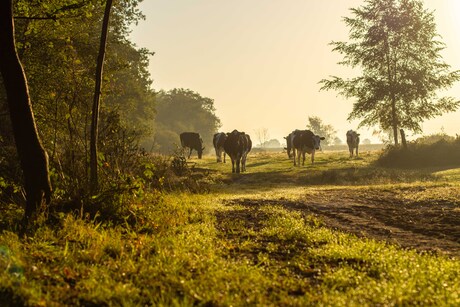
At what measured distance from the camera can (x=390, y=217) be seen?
9.93 metres

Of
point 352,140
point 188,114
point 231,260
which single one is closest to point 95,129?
point 231,260

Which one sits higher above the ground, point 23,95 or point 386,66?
point 386,66

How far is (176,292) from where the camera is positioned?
4504mm

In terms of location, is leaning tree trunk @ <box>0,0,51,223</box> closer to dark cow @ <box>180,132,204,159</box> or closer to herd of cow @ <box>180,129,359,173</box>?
herd of cow @ <box>180,129,359,173</box>

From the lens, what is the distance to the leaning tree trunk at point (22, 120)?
683cm

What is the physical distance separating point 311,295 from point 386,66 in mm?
35278

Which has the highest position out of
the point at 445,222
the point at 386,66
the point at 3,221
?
the point at 386,66

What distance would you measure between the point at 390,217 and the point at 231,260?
593 centimetres

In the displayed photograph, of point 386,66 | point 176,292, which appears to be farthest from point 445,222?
point 386,66

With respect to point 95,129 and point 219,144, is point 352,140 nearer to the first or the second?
point 219,144

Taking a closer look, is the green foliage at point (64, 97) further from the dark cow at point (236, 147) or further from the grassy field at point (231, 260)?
the dark cow at point (236, 147)

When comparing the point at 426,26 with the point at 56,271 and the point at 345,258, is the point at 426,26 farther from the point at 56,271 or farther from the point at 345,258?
the point at 56,271

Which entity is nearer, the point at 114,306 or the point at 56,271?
the point at 114,306

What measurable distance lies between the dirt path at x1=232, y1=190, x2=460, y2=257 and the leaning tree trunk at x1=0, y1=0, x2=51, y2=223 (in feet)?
19.9
